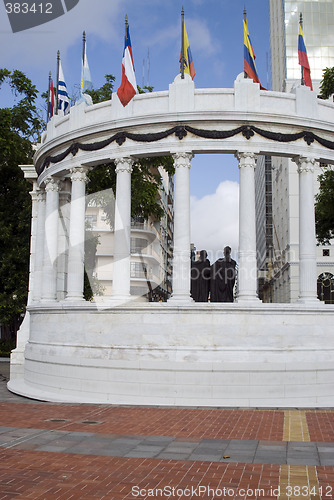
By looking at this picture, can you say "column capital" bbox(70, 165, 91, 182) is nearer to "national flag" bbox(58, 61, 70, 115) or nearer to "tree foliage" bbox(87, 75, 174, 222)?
"national flag" bbox(58, 61, 70, 115)

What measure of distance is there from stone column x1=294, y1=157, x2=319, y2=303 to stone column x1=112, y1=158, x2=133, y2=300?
273 inches

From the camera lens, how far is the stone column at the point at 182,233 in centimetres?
2022

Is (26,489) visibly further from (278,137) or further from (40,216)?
(40,216)

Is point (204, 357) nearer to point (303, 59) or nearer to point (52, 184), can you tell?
point (52, 184)

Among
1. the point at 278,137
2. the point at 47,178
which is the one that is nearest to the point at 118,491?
the point at 278,137

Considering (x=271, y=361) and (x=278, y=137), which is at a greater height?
(x=278, y=137)

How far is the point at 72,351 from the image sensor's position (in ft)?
69.2

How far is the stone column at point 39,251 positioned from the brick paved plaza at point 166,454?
34.1 ft

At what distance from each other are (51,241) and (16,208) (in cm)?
1655

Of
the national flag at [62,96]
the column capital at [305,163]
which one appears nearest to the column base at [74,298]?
the national flag at [62,96]

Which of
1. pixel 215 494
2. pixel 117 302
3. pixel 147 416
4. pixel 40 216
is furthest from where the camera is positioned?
pixel 40 216

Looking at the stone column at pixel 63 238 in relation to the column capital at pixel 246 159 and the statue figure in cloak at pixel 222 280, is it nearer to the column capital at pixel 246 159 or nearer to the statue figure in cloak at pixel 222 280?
the statue figure in cloak at pixel 222 280

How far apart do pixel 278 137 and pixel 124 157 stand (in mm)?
6250

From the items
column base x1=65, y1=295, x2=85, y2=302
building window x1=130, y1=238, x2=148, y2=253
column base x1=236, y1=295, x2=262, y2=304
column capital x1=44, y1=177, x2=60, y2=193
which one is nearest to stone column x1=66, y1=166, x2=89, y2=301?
column base x1=65, y1=295, x2=85, y2=302
